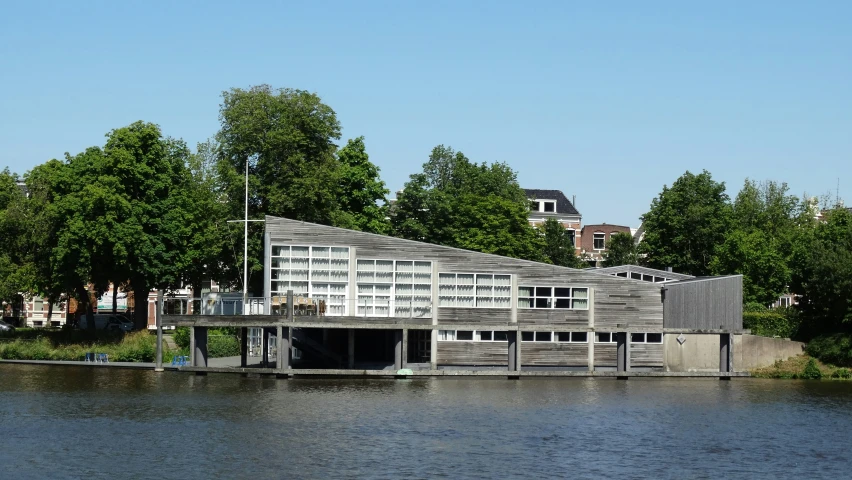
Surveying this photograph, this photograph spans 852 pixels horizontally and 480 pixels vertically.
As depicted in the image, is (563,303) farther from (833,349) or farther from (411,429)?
(411,429)

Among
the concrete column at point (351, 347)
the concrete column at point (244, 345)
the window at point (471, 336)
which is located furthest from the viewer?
the concrete column at point (244, 345)

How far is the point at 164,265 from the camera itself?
8200 centimetres

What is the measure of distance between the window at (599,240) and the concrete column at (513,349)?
215ft

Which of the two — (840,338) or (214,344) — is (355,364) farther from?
(840,338)

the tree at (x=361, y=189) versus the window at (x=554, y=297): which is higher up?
the tree at (x=361, y=189)

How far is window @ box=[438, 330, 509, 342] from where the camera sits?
6638 cm

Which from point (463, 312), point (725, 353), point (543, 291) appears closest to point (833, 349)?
point (725, 353)

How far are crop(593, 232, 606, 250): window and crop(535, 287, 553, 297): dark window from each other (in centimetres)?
6302

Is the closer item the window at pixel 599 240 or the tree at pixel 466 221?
the tree at pixel 466 221

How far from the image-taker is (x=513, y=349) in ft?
215

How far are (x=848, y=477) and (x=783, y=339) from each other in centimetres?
3860

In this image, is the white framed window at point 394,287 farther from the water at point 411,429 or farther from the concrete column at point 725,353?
the concrete column at point 725,353

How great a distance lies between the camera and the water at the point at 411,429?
3753 cm

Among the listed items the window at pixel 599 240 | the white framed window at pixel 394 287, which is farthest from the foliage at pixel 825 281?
the window at pixel 599 240
